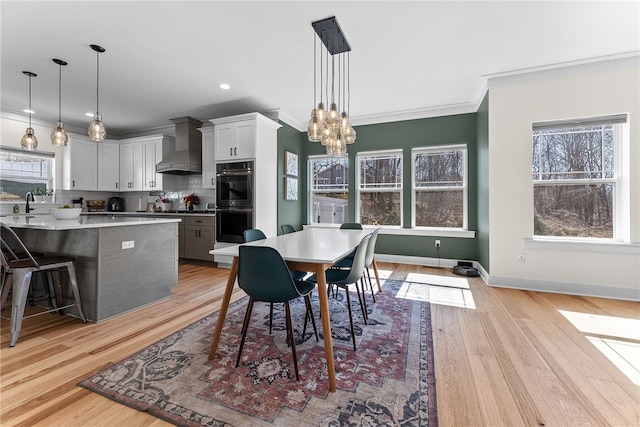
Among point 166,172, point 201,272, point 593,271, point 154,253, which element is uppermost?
point 166,172

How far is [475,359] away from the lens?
1.95 metres

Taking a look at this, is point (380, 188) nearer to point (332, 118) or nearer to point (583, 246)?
point (583, 246)

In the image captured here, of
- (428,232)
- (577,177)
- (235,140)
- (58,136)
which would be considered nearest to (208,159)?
(235,140)

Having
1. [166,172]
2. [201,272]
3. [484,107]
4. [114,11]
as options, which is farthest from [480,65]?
[166,172]

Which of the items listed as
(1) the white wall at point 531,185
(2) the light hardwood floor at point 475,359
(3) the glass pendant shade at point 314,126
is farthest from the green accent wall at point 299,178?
(1) the white wall at point 531,185

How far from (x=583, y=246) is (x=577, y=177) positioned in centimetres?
86

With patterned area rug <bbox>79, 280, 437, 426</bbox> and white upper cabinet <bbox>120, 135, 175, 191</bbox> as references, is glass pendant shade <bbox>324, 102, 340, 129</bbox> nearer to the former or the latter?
patterned area rug <bbox>79, 280, 437, 426</bbox>

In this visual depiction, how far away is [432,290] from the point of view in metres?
3.50

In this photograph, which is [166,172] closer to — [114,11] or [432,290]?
[114,11]

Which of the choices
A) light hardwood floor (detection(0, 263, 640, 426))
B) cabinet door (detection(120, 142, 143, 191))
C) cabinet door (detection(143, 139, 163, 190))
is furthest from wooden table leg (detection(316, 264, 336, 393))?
cabinet door (detection(120, 142, 143, 191))

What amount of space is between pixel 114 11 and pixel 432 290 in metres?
4.36

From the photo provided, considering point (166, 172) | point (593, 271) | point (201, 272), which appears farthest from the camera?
point (166, 172)

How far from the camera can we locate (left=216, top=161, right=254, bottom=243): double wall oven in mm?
4508

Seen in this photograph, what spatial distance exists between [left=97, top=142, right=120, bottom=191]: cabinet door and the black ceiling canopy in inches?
218
